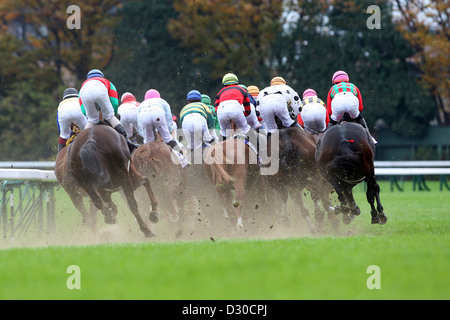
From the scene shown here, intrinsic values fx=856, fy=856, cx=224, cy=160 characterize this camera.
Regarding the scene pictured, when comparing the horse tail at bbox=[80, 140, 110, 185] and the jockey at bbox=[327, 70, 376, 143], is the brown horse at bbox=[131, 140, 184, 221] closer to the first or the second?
the horse tail at bbox=[80, 140, 110, 185]

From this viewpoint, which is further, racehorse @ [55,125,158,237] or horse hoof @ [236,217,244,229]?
horse hoof @ [236,217,244,229]

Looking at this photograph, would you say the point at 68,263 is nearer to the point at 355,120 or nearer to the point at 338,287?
the point at 338,287

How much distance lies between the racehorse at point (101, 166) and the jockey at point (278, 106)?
242 cm

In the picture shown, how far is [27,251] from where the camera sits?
30.2 ft

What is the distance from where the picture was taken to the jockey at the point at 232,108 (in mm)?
12430

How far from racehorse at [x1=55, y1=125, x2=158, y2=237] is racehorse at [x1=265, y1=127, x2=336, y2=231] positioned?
2225 mm

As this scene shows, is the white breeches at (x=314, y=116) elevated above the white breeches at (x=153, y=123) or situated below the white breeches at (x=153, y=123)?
above

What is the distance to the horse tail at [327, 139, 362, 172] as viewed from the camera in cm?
1088

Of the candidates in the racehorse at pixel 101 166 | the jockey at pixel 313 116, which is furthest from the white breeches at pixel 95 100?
the jockey at pixel 313 116

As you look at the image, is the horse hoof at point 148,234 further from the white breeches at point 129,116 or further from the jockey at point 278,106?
the white breeches at point 129,116

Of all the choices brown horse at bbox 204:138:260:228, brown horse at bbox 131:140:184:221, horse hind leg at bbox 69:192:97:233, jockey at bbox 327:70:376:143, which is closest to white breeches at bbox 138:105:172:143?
brown horse at bbox 131:140:184:221

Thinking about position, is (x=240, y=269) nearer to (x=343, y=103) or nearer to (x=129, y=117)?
(x=343, y=103)

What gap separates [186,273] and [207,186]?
5887 mm
